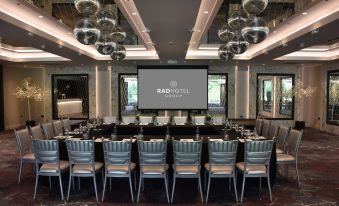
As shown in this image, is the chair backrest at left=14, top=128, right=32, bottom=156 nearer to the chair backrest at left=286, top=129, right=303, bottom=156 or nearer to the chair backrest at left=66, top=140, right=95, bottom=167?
the chair backrest at left=66, top=140, right=95, bottom=167

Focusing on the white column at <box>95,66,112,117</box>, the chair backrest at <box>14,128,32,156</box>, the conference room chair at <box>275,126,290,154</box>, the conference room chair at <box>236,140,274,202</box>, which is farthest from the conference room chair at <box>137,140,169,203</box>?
the white column at <box>95,66,112,117</box>

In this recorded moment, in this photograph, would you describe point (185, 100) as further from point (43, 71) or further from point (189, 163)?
point (189, 163)

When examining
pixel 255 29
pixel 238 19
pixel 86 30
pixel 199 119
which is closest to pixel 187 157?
pixel 255 29

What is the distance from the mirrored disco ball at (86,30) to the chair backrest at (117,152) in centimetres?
151

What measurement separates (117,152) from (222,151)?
155 cm

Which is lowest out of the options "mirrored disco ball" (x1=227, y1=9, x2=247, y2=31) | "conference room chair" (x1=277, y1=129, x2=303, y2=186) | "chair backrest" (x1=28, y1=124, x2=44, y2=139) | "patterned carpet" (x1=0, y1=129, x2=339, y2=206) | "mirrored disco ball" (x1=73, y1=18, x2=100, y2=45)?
"patterned carpet" (x1=0, y1=129, x2=339, y2=206)

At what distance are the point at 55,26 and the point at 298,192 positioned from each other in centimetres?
588

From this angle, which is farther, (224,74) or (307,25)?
(224,74)

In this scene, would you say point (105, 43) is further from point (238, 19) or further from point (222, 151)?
point (222, 151)

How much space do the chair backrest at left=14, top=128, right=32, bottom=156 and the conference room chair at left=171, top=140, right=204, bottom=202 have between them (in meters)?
3.00

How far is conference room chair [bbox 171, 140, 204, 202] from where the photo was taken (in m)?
4.44

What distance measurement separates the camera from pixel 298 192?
5.06m

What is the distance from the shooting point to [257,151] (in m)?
4.54

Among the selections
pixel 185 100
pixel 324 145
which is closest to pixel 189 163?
pixel 324 145
